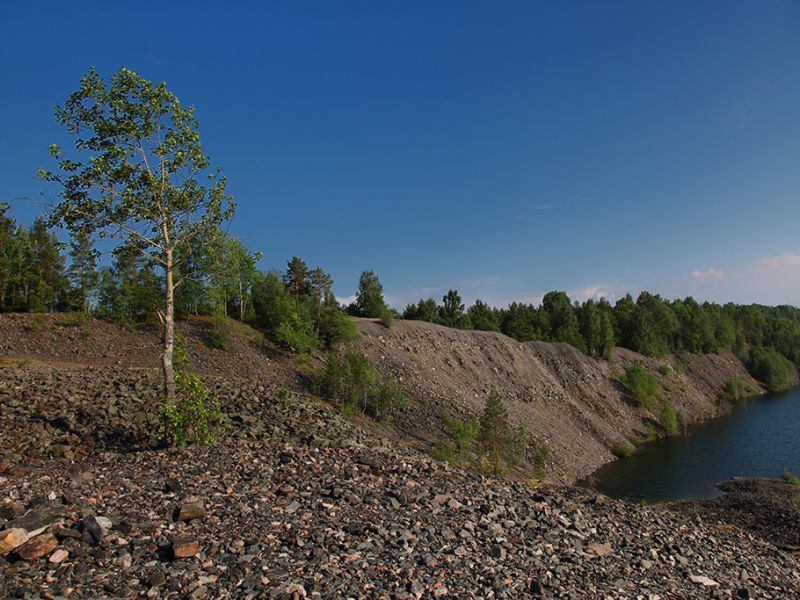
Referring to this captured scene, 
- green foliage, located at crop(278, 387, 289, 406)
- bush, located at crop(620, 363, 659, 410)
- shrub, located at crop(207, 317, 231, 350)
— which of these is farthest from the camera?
bush, located at crop(620, 363, 659, 410)

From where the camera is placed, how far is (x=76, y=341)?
119 ft

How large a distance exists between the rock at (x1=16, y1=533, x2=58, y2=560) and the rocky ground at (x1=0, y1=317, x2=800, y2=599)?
0.10 feet

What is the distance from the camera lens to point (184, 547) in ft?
28.0

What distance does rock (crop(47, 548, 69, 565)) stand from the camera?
312 inches

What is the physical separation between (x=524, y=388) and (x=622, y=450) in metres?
Answer: 13.7

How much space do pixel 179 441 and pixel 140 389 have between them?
842 cm

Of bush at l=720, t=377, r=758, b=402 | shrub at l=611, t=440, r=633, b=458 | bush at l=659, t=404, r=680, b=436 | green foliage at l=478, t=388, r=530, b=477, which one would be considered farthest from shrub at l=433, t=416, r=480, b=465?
bush at l=720, t=377, r=758, b=402

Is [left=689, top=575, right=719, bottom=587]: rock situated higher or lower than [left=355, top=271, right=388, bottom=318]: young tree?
lower

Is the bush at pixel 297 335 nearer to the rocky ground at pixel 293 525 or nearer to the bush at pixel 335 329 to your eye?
the bush at pixel 335 329

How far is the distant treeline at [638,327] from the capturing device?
315 feet

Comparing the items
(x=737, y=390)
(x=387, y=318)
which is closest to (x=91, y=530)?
(x=387, y=318)

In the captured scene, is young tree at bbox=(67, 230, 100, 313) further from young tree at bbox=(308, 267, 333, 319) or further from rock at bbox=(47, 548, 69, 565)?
rock at bbox=(47, 548, 69, 565)

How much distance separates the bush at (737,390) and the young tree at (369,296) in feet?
259

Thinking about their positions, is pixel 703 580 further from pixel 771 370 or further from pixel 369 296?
pixel 771 370
